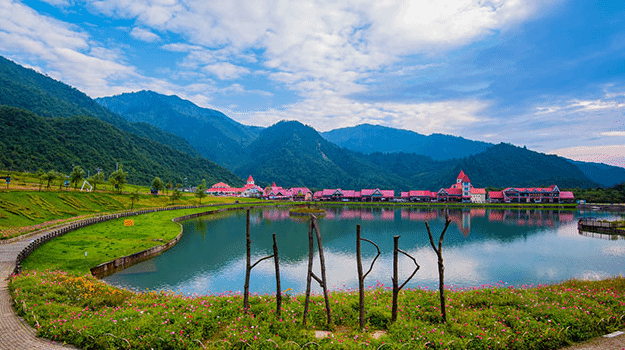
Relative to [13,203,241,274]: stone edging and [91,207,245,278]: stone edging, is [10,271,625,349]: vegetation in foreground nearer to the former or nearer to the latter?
[13,203,241,274]: stone edging

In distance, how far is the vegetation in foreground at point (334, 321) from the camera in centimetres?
889

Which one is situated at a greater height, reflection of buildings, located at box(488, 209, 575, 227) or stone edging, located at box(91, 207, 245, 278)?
reflection of buildings, located at box(488, 209, 575, 227)

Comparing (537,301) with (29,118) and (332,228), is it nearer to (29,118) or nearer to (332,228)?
(332,228)

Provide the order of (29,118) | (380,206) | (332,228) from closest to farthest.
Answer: (332,228) → (380,206) → (29,118)

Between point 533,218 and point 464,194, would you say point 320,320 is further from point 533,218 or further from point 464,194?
point 464,194

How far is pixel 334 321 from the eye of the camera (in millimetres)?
10742

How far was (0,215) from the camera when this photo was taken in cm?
3850

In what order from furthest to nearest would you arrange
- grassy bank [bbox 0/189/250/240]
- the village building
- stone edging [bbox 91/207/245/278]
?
the village building, grassy bank [bbox 0/189/250/240], stone edging [bbox 91/207/245/278]

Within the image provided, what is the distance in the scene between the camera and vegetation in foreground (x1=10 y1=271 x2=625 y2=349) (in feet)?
29.2

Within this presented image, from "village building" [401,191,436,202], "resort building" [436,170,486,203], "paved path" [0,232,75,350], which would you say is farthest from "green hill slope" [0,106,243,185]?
"resort building" [436,170,486,203]

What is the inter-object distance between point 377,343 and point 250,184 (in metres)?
159

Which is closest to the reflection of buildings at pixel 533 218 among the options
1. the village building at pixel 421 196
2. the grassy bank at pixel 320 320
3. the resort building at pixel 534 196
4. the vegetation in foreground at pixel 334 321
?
the resort building at pixel 534 196


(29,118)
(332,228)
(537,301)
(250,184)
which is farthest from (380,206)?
(29,118)

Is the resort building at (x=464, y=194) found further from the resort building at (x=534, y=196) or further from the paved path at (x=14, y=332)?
the paved path at (x=14, y=332)
